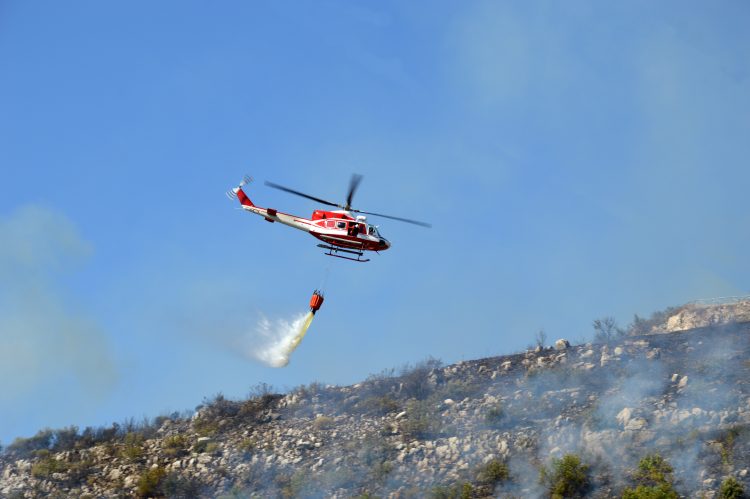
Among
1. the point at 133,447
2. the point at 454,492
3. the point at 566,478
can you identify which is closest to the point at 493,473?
the point at 454,492

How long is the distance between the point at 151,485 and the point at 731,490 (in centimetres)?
2860

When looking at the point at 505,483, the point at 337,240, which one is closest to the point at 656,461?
the point at 505,483

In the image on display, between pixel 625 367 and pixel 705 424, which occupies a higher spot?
pixel 625 367

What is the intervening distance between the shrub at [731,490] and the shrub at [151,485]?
27.6m

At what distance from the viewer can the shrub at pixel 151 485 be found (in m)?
57.0

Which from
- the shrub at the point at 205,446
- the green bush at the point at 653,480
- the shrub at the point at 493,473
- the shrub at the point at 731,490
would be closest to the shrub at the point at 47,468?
the shrub at the point at 205,446

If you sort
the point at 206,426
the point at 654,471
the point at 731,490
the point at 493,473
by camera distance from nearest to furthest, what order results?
the point at 731,490 → the point at 654,471 → the point at 493,473 → the point at 206,426

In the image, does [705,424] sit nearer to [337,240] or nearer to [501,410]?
[501,410]

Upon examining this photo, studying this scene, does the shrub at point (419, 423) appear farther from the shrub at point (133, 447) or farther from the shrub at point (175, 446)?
→ the shrub at point (133, 447)

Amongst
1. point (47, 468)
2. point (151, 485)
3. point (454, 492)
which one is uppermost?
point (47, 468)

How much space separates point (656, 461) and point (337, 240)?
66.1ft

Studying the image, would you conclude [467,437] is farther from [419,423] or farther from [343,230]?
[343,230]

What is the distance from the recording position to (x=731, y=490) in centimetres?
4672

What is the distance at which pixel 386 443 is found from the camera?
5694 cm
